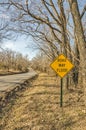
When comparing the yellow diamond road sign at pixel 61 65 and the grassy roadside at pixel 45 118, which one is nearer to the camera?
the grassy roadside at pixel 45 118

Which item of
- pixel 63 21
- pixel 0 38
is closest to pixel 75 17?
pixel 63 21

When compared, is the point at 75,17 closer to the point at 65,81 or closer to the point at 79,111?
the point at 79,111

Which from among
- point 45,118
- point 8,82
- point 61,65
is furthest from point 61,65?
point 8,82

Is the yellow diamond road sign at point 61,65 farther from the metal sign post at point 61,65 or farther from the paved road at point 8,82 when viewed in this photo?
the paved road at point 8,82

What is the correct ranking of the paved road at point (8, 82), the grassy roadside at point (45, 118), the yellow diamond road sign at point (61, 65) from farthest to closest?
the paved road at point (8, 82)
the yellow diamond road sign at point (61, 65)
the grassy roadside at point (45, 118)

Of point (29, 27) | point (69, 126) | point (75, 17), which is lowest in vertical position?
point (69, 126)

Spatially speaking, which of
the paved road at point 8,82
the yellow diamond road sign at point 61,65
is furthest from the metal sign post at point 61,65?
the paved road at point 8,82

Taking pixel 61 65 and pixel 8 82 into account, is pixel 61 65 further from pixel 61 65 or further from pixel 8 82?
pixel 8 82

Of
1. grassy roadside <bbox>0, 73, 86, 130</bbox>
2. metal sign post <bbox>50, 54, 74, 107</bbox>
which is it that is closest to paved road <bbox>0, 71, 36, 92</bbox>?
metal sign post <bbox>50, 54, 74, 107</bbox>

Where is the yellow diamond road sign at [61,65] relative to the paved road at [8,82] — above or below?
above

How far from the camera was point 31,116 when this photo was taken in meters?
9.78

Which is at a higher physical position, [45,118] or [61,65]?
[61,65]

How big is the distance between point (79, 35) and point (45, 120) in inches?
153

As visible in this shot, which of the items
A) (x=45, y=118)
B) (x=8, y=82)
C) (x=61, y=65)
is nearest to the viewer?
(x=45, y=118)
